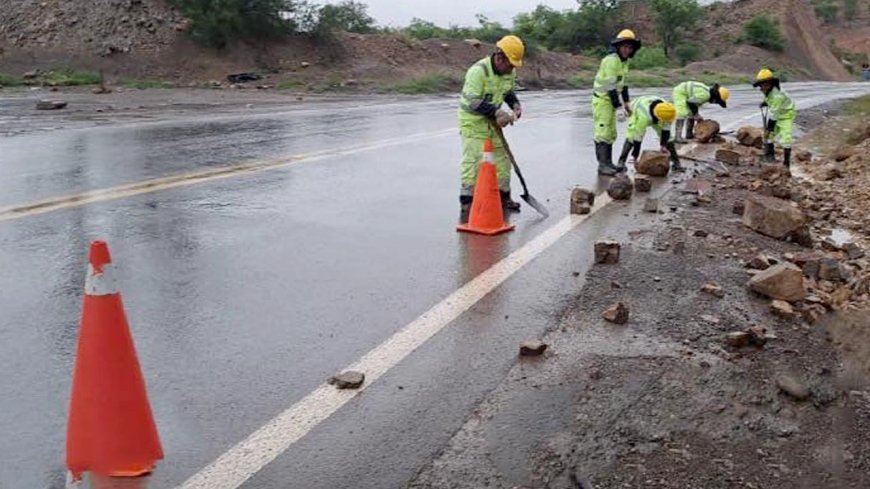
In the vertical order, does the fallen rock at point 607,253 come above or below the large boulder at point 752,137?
above

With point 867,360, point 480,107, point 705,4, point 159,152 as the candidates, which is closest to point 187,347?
point 867,360

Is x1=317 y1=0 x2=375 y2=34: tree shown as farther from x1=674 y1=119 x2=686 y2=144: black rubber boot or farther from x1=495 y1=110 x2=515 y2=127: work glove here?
x1=495 y1=110 x2=515 y2=127: work glove

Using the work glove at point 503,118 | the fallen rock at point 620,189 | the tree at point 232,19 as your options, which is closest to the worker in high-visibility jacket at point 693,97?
the fallen rock at point 620,189

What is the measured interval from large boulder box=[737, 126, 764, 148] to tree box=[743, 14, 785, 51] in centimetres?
5227

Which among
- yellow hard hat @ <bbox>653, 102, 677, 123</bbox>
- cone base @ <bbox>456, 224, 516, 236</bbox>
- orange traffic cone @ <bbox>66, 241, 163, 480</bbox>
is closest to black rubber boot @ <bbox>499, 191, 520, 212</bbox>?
cone base @ <bbox>456, 224, 516, 236</bbox>

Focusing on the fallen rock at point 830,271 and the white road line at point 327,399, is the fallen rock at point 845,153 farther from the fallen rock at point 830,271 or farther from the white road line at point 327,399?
the white road line at point 327,399

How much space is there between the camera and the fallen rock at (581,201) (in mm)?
8062

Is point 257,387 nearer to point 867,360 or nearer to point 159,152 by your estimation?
point 867,360

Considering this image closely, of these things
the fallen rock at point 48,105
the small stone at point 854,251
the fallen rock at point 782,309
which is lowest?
the small stone at point 854,251

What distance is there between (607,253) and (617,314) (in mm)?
1319

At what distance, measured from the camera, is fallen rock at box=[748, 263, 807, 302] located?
5.39 m

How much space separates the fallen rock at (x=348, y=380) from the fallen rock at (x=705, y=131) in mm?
11738

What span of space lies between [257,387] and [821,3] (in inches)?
3864

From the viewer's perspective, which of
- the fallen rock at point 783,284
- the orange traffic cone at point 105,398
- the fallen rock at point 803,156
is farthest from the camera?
the fallen rock at point 803,156
